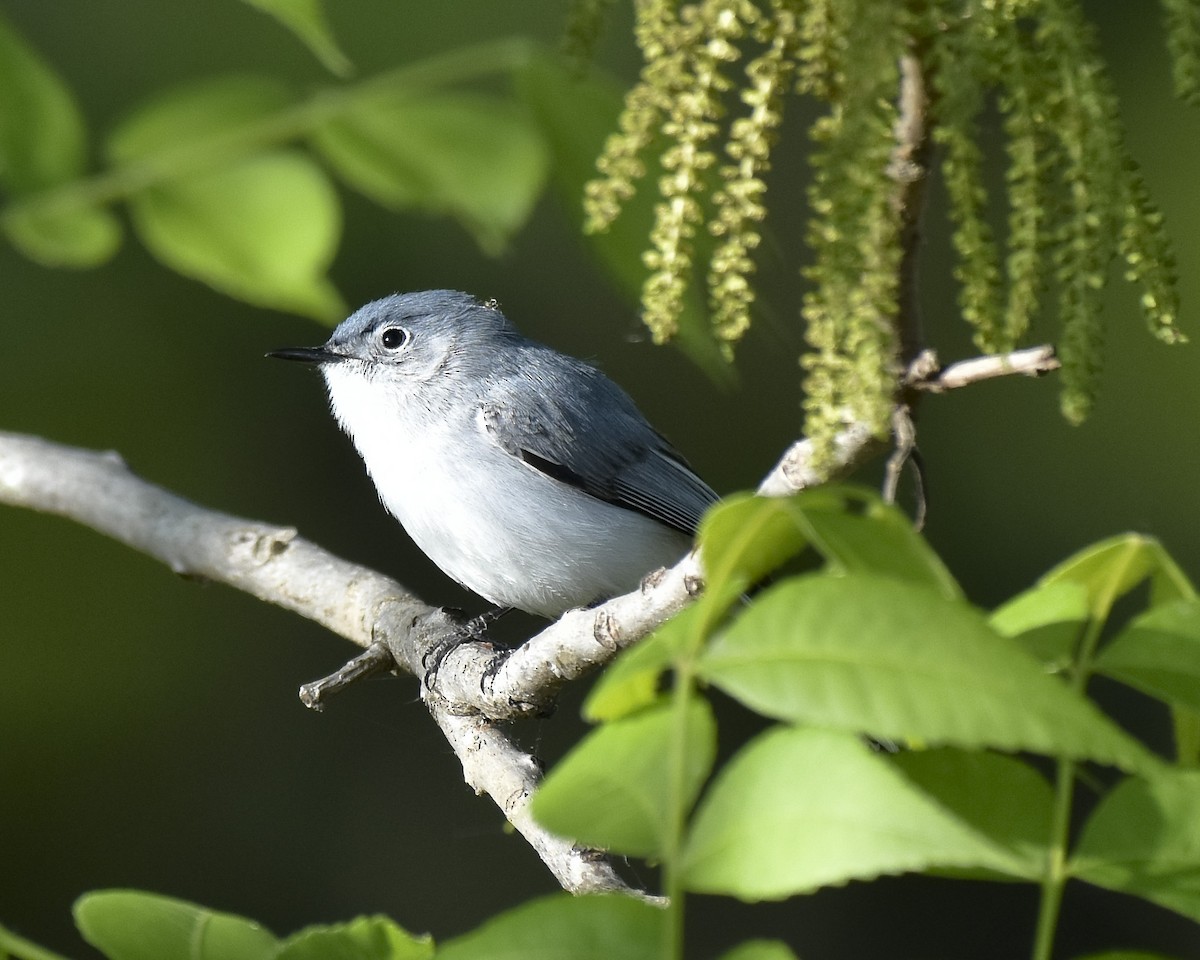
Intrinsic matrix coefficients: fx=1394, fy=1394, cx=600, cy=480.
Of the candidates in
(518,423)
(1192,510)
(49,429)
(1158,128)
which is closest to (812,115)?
(1158,128)

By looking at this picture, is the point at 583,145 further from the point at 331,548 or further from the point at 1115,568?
the point at 331,548

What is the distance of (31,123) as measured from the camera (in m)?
1.30

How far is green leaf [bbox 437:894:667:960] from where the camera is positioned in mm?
648

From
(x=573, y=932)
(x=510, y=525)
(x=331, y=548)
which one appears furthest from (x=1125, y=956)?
(x=331, y=548)

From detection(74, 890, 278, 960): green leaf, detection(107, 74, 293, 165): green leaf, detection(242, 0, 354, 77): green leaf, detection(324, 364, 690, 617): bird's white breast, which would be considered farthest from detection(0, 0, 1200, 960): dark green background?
detection(74, 890, 278, 960): green leaf

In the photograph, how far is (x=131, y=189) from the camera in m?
1.36

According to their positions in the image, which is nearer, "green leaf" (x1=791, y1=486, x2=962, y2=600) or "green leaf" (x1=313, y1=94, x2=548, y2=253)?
"green leaf" (x1=791, y1=486, x2=962, y2=600)

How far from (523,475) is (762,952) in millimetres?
2440

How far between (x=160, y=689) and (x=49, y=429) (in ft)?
3.23

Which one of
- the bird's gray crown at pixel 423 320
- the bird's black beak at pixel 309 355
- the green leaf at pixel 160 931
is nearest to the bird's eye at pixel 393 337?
the bird's gray crown at pixel 423 320

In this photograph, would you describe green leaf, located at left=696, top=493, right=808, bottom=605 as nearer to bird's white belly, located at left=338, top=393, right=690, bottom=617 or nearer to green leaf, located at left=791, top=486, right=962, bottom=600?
green leaf, located at left=791, top=486, right=962, bottom=600

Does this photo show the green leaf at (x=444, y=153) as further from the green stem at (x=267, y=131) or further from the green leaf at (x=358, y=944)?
the green leaf at (x=358, y=944)

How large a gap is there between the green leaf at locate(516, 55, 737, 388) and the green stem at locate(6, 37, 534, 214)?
0.03 m

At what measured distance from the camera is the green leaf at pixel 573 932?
65 cm
